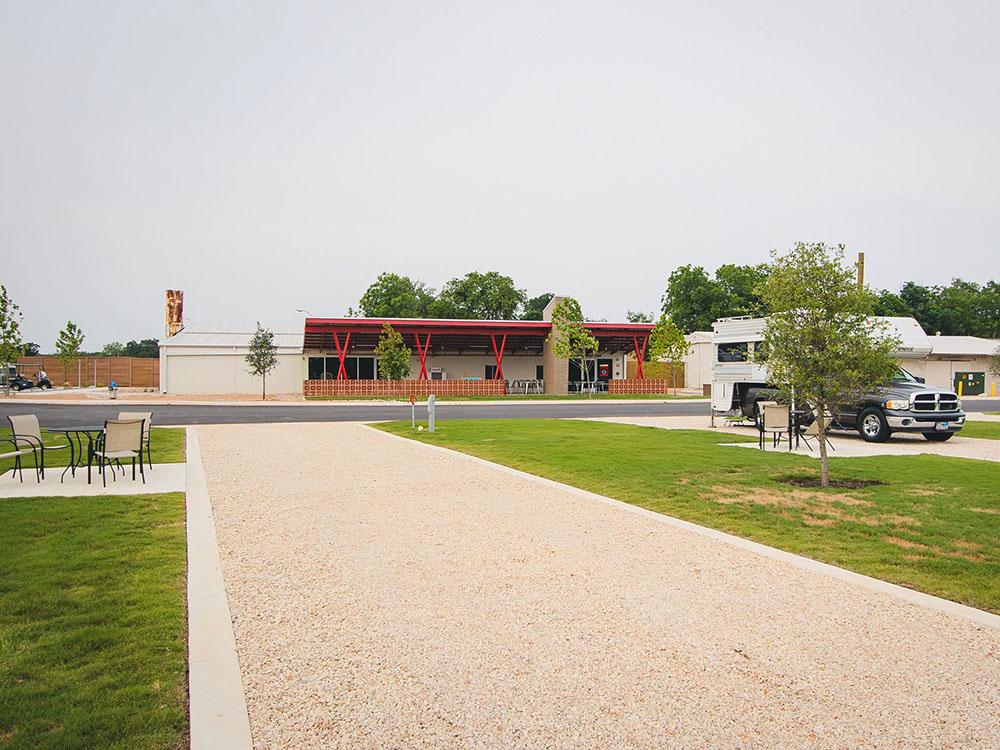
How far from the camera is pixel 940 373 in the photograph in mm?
45594

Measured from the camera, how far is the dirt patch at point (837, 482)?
9812mm

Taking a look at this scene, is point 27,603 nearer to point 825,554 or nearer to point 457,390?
point 825,554

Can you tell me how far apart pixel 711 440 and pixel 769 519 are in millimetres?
8535

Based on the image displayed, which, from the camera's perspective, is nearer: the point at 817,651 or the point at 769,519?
the point at 817,651

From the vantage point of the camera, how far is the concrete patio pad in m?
Answer: 9.11

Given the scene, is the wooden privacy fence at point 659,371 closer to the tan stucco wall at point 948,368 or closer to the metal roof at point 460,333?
the metal roof at point 460,333

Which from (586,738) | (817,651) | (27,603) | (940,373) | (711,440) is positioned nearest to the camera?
(586,738)

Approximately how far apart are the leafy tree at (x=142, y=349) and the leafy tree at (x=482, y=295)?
4024 cm

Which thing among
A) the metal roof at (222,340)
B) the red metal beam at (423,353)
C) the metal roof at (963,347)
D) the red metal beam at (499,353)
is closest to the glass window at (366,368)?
the red metal beam at (423,353)

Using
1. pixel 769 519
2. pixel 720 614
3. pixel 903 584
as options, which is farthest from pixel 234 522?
pixel 903 584

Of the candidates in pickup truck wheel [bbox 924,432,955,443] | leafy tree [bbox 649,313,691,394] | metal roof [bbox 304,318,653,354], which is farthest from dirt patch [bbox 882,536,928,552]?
leafy tree [bbox 649,313,691,394]

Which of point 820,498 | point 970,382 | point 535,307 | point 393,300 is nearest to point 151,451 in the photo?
point 820,498

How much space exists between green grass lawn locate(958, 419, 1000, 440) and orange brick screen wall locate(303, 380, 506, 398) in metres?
25.7

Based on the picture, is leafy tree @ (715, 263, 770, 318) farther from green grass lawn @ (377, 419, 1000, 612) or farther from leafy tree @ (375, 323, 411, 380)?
green grass lawn @ (377, 419, 1000, 612)
